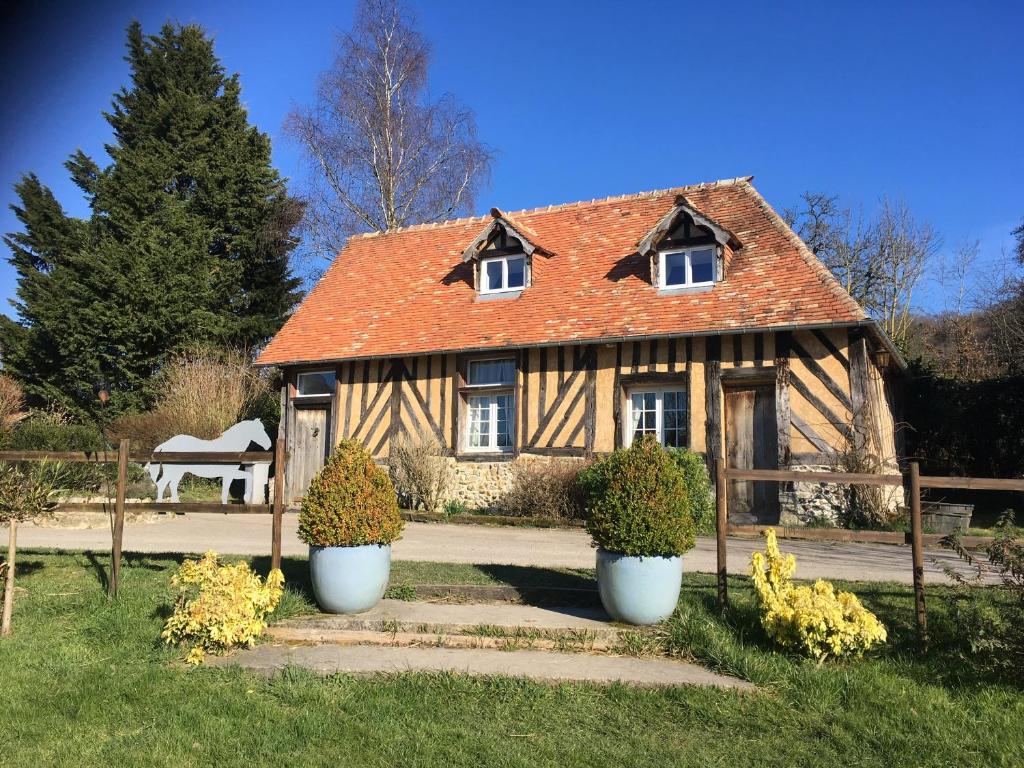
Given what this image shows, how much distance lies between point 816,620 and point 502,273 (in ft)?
37.5

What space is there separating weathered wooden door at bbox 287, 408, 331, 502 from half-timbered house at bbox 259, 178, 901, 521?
0.04m

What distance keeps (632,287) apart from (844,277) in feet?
49.0

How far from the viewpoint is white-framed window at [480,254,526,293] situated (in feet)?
48.9

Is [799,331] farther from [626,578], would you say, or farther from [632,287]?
[626,578]

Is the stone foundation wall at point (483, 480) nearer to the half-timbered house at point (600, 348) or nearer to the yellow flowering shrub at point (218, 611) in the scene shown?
the half-timbered house at point (600, 348)

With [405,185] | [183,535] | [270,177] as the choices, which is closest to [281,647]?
[183,535]

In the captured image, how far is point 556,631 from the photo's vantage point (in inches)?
198

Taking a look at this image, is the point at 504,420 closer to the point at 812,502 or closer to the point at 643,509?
the point at 812,502

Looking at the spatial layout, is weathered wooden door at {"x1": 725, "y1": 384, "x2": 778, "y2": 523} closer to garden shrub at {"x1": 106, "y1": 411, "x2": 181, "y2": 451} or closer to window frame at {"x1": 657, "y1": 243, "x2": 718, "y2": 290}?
window frame at {"x1": 657, "y1": 243, "x2": 718, "y2": 290}

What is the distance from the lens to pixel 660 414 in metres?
12.4

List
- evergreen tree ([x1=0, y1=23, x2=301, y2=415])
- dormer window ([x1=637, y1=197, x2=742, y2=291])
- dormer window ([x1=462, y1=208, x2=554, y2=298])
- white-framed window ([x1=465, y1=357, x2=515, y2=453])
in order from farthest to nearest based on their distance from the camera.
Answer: evergreen tree ([x1=0, y1=23, x2=301, y2=415]) < dormer window ([x1=462, y1=208, x2=554, y2=298]) < white-framed window ([x1=465, y1=357, x2=515, y2=453]) < dormer window ([x1=637, y1=197, x2=742, y2=291])

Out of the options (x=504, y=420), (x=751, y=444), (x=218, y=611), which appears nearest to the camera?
(x=218, y=611)

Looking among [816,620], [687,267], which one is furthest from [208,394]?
[816,620]

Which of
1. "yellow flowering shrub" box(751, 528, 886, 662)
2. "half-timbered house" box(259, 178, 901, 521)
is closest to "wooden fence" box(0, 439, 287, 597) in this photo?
"yellow flowering shrub" box(751, 528, 886, 662)
